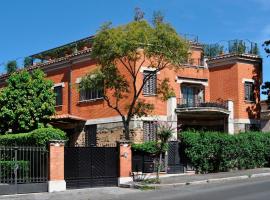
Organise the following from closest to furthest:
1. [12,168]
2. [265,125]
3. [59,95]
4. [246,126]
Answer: [12,168] → [246,126] → [59,95] → [265,125]

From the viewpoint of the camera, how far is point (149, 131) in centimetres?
3631

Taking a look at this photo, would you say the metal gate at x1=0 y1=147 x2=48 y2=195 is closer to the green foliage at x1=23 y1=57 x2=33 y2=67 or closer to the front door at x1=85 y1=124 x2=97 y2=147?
the front door at x1=85 y1=124 x2=97 y2=147

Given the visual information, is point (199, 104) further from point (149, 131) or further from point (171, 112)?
point (149, 131)

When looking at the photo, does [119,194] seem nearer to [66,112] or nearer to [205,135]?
[205,135]

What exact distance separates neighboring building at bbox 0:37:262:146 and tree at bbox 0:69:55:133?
2844mm

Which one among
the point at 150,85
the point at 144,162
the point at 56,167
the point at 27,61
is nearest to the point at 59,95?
the point at 27,61

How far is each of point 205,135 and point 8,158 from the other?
13553 millimetres

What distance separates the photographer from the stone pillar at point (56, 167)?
22906 millimetres

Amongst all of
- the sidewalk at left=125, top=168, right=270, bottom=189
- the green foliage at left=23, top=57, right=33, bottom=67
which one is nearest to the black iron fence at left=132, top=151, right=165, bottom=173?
the sidewalk at left=125, top=168, right=270, bottom=189

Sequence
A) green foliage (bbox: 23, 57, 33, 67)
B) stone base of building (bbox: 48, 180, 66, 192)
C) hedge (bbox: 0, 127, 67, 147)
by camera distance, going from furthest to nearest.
Result: 1. green foliage (bbox: 23, 57, 33, 67)
2. hedge (bbox: 0, 127, 67, 147)
3. stone base of building (bbox: 48, 180, 66, 192)

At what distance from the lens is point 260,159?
3534 cm

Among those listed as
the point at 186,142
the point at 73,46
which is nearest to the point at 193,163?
the point at 186,142

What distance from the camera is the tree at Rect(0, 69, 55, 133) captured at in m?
34.2

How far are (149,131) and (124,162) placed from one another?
10.6 meters
